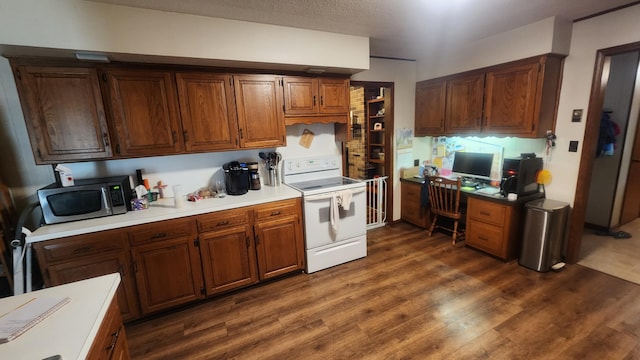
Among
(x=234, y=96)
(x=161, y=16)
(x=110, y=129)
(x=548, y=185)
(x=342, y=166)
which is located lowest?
(x=548, y=185)

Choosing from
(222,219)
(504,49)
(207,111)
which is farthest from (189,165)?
(504,49)

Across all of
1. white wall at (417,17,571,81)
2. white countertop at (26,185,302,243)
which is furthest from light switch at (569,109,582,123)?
white countertop at (26,185,302,243)

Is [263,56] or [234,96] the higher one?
[263,56]

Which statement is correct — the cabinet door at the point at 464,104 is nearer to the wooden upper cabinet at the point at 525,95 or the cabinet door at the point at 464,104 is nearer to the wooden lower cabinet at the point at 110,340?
the wooden upper cabinet at the point at 525,95

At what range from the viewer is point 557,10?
7.64ft

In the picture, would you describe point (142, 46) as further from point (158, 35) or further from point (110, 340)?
point (110, 340)

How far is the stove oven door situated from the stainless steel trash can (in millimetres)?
1747

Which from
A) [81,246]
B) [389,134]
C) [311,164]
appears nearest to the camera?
[81,246]

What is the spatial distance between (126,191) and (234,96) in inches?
49.7

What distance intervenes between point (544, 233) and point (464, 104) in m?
1.71

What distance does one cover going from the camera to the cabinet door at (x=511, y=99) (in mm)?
2695

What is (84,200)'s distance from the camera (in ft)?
6.86

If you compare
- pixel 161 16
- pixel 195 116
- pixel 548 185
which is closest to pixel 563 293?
pixel 548 185

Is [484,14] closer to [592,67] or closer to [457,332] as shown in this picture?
[592,67]
